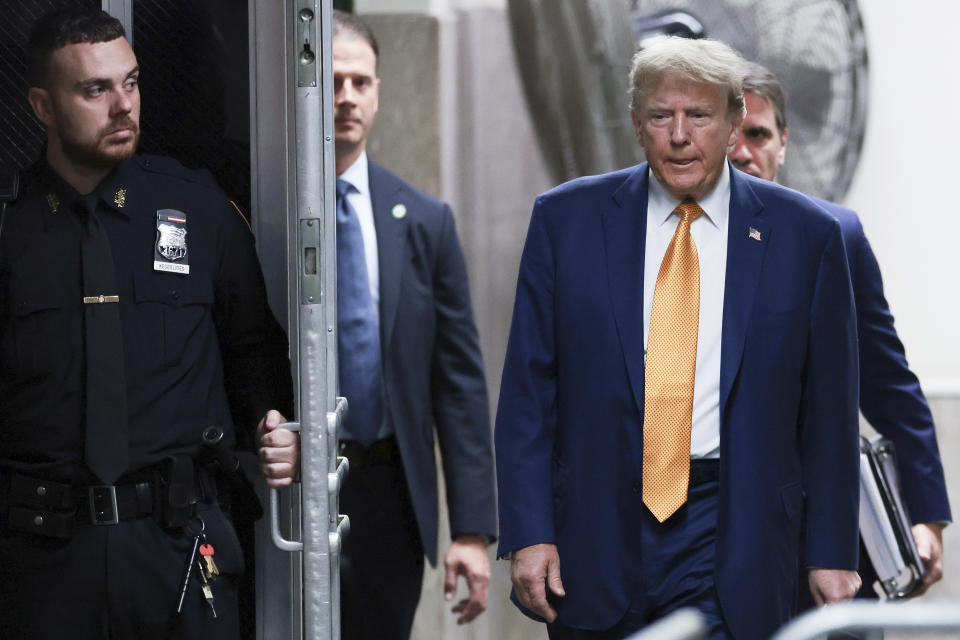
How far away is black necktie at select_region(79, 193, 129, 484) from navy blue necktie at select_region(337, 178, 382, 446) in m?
1.00

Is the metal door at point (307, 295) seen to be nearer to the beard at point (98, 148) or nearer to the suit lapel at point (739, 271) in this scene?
the beard at point (98, 148)

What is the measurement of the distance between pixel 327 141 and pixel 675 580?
1141mm

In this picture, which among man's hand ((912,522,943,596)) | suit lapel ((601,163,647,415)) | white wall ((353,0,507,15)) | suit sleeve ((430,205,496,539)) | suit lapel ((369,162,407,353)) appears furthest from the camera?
white wall ((353,0,507,15))

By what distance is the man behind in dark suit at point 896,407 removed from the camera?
378 cm

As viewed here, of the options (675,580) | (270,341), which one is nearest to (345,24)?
(270,341)

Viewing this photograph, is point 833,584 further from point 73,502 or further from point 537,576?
point 73,502

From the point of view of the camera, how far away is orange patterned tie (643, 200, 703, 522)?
122 inches

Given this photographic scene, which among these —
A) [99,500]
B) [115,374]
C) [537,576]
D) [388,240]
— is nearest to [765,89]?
[388,240]

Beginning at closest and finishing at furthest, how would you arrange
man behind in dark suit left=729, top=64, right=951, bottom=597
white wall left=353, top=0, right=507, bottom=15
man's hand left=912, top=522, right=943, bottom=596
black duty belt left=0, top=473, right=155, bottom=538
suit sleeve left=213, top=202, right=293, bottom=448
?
black duty belt left=0, top=473, right=155, bottom=538 < suit sleeve left=213, top=202, right=293, bottom=448 < man behind in dark suit left=729, top=64, right=951, bottom=597 < man's hand left=912, top=522, right=943, bottom=596 < white wall left=353, top=0, right=507, bottom=15

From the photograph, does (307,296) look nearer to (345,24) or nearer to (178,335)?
(178,335)

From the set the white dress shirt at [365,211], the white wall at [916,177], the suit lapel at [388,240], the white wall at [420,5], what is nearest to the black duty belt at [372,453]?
the suit lapel at [388,240]

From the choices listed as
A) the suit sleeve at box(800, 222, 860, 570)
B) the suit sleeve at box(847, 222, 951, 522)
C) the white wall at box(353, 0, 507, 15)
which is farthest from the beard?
the white wall at box(353, 0, 507, 15)

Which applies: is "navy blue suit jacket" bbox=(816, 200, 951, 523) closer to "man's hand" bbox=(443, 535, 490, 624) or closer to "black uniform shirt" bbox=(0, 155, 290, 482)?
"man's hand" bbox=(443, 535, 490, 624)

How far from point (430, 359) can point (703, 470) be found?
1292 millimetres
